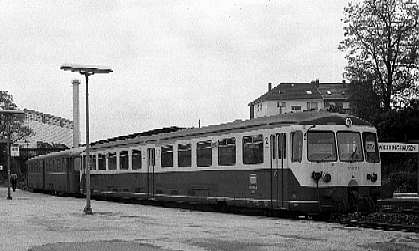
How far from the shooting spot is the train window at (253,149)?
20859 millimetres

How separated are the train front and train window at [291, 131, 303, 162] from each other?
0.09ft

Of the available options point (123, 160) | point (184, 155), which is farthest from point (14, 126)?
point (184, 155)

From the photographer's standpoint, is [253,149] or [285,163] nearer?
[285,163]

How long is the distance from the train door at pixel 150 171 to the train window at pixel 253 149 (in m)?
7.52

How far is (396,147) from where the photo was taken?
22891mm

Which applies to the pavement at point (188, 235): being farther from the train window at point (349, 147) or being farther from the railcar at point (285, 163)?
the train window at point (349, 147)

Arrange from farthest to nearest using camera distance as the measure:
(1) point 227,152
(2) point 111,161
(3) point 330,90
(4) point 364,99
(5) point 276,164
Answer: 1. (3) point 330,90
2. (4) point 364,99
3. (2) point 111,161
4. (1) point 227,152
5. (5) point 276,164

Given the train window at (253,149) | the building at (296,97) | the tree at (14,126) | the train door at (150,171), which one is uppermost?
the building at (296,97)

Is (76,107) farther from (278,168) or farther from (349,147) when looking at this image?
(349,147)

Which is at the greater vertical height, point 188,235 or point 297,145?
point 297,145

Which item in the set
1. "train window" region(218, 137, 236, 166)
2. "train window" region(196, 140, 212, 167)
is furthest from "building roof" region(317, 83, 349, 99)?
"train window" region(218, 137, 236, 166)

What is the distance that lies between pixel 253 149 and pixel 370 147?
133 inches

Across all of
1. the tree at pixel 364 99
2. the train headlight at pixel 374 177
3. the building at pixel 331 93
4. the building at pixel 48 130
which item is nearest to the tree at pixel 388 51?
the tree at pixel 364 99

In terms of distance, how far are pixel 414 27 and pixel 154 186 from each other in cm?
3347
